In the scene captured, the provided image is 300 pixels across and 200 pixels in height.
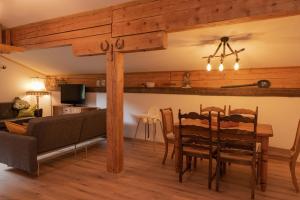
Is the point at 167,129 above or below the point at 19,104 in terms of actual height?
below

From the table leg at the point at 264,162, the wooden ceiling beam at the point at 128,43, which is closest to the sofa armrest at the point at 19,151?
the wooden ceiling beam at the point at 128,43

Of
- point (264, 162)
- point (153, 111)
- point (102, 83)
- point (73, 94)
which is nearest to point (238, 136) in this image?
point (264, 162)

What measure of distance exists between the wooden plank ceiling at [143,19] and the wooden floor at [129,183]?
73.1 inches

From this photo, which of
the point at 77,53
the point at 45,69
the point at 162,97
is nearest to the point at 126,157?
the point at 162,97

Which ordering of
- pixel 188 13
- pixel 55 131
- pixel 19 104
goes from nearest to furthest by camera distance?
pixel 188 13, pixel 55 131, pixel 19 104

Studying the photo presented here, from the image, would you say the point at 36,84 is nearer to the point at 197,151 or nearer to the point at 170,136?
the point at 170,136

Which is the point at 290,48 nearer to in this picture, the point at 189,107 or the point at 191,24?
the point at 191,24

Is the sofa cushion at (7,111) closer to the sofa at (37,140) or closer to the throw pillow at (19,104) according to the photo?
the throw pillow at (19,104)

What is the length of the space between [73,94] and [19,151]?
345cm

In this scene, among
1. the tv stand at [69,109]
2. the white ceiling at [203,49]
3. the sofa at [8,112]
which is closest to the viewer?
the white ceiling at [203,49]

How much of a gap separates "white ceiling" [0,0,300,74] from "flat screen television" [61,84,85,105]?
2.35ft

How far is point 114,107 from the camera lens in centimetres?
341

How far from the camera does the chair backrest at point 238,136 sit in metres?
2.77

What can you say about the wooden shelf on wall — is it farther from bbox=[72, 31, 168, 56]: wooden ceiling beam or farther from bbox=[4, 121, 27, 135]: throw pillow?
bbox=[4, 121, 27, 135]: throw pillow
